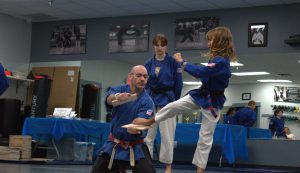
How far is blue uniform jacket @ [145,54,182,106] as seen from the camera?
5.09 metres

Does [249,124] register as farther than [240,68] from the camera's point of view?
No

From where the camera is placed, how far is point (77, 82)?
37.9 ft

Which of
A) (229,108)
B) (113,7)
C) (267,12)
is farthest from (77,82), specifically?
(267,12)

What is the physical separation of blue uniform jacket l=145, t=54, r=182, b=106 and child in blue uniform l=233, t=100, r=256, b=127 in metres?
5.29

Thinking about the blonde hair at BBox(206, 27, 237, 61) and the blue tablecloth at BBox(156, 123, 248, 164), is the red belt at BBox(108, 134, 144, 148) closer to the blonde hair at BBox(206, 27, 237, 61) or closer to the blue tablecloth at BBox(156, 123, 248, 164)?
the blonde hair at BBox(206, 27, 237, 61)

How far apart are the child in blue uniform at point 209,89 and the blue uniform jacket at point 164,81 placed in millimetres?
815

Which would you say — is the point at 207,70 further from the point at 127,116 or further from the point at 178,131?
the point at 178,131

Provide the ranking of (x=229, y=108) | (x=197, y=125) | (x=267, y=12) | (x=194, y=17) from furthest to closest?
1. (x=229, y=108)
2. (x=194, y=17)
3. (x=267, y=12)
4. (x=197, y=125)

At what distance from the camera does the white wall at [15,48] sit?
11719 mm

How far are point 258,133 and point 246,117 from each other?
407 mm

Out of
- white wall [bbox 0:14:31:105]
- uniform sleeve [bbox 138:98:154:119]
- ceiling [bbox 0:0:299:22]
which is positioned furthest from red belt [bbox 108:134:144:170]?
white wall [bbox 0:14:31:105]

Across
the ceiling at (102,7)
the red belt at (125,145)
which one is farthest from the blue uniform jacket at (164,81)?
the ceiling at (102,7)

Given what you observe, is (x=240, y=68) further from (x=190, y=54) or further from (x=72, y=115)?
(x=72, y=115)

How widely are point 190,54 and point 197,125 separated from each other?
2088 millimetres
